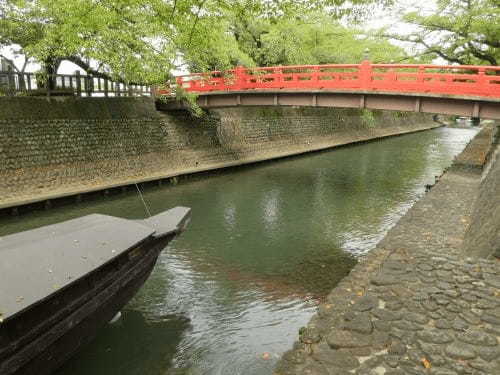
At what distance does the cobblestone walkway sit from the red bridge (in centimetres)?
927

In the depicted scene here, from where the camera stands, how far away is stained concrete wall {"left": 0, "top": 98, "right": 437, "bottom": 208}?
1365 centimetres

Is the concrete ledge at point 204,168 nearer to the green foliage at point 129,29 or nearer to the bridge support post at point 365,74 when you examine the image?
the green foliage at point 129,29

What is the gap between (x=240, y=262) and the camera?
30.3ft

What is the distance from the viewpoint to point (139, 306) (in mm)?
7258

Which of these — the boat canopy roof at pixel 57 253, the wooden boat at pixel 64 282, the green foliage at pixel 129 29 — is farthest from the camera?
the green foliage at pixel 129 29

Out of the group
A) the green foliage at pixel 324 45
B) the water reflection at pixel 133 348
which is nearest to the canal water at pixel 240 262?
the water reflection at pixel 133 348

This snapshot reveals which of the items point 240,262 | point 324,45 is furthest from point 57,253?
point 324,45

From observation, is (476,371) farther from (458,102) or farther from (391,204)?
(458,102)

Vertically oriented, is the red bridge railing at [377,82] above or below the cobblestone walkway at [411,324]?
above

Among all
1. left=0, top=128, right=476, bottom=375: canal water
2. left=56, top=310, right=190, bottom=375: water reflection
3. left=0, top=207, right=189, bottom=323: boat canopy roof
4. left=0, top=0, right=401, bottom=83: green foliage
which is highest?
left=0, top=0, right=401, bottom=83: green foliage

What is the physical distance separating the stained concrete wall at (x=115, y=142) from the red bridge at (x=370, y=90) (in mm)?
2380

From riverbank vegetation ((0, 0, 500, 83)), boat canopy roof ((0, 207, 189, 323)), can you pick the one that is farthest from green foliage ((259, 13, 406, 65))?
boat canopy roof ((0, 207, 189, 323))

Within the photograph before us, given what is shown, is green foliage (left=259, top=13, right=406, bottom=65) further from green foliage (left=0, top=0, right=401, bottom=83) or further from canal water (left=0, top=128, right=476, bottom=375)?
canal water (left=0, top=128, right=476, bottom=375)

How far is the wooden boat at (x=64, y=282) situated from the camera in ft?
13.6
